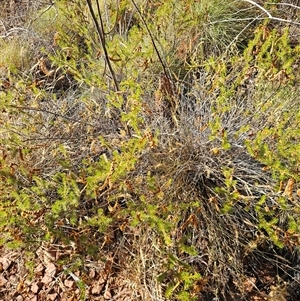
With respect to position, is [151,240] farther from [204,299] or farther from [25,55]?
[25,55]

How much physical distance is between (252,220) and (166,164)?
46cm

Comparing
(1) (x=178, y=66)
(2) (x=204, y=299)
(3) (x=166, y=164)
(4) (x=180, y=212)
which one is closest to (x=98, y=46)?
(1) (x=178, y=66)

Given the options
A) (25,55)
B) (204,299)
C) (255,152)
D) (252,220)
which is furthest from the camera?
(25,55)

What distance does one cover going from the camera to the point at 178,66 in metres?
2.73

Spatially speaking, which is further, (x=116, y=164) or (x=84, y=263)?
(x=84, y=263)

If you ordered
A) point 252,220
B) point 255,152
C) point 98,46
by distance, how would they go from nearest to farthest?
point 255,152 → point 252,220 → point 98,46

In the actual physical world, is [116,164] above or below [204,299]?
above

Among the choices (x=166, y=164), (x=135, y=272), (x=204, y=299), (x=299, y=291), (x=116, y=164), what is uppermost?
(x=116, y=164)

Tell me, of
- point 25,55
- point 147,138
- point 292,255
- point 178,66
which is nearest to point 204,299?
point 292,255

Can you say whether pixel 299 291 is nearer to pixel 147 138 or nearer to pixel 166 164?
pixel 166 164

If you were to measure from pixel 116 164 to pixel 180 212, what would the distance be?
0.37 m

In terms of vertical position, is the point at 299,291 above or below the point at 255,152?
below

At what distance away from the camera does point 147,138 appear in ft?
5.80

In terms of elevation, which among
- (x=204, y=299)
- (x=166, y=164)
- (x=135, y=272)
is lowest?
(x=204, y=299)
